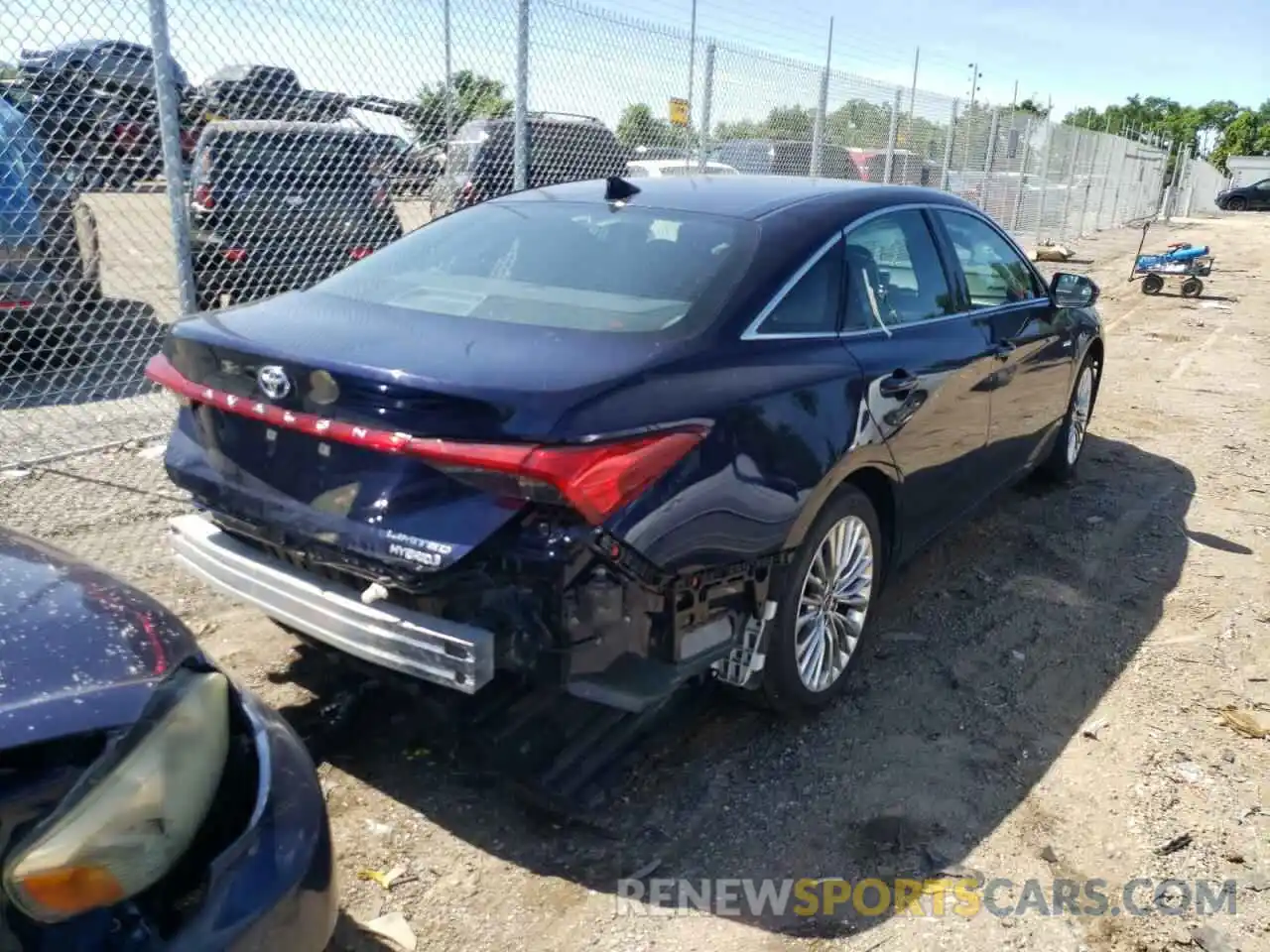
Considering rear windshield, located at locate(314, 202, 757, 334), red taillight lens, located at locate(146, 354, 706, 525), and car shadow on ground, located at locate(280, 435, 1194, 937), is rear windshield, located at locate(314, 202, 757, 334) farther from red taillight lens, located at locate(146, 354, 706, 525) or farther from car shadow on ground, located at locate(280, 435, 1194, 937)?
car shadow on ground, located at locate(280, 435, 1194, 937)

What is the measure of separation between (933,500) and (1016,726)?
0.89 m

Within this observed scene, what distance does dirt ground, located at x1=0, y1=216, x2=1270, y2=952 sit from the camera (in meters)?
2.55

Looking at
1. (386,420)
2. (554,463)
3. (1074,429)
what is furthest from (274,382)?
(1074,429)

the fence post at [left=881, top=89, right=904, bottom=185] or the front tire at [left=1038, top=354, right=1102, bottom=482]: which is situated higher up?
the fence post at [left=881, top=89, right=904, bottom=185]

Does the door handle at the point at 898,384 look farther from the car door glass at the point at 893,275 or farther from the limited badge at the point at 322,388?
the limited badge at the point at 322,388

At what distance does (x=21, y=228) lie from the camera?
6000mm

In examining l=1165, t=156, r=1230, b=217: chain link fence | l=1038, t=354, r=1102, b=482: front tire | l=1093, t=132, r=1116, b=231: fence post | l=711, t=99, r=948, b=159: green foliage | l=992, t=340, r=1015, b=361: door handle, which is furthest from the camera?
l=1165, t=156, r=1230, b=217: chain link fence

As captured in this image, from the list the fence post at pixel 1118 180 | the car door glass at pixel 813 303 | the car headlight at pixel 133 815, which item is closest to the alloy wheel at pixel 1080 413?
the car door glass at pixel 813 303

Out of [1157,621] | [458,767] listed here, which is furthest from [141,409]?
[1157,621]

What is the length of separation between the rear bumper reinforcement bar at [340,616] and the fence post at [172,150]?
9.68ft

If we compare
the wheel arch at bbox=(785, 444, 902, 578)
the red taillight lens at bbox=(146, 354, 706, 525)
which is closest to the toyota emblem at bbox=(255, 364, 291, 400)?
the red taillight lens at bbox=(146, 354, 706, 525)

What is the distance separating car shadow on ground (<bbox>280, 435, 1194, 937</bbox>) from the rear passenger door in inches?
19.0

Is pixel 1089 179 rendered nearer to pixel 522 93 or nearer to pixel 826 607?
pixel 522 93

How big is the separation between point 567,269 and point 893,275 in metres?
1.24
